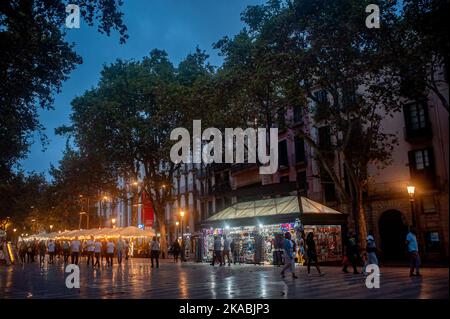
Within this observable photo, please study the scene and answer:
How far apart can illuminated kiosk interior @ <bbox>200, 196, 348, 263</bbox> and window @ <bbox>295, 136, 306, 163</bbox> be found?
28.6 ft

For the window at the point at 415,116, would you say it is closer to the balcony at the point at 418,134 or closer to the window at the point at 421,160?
the balcony at the point at 418,134

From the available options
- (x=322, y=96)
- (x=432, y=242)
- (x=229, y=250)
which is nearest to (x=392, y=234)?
(x=432, y=242)

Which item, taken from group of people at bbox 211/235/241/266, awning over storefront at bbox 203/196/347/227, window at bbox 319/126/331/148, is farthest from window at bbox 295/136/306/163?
group of people at bbox 211/235/241/266

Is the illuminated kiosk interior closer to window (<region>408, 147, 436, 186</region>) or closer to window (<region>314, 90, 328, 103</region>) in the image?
window (<region>408, 147, 436, 186</region>)

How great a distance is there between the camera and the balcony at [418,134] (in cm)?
Answer: 2558

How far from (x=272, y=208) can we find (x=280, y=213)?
1.22 metres

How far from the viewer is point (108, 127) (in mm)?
32688

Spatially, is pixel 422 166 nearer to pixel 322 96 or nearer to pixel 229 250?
pixel 322 96

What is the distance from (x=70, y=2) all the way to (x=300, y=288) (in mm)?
10501

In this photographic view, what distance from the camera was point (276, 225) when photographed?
2416 cm

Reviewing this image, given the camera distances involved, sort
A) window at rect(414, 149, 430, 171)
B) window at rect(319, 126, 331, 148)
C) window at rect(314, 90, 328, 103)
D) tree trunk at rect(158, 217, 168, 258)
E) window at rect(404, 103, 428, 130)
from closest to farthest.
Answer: window at rect(314, 90, 328, 103) → window at rect(414, 149, 430, 171) → window at rect(404, 103, 428, 130) → window at rect(319, 126, 331, 148) → tree trunk at rect(158, 217, 168, 258)

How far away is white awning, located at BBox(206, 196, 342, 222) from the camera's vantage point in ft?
76.9
